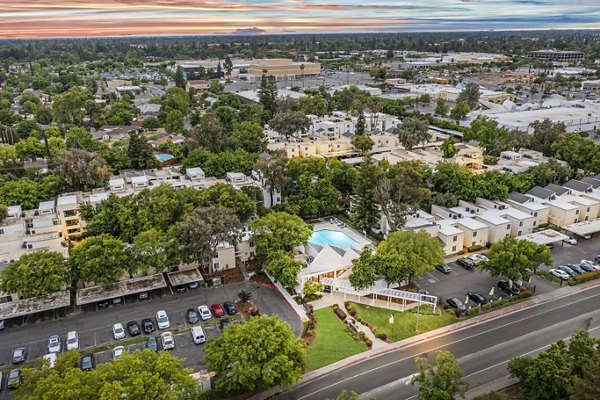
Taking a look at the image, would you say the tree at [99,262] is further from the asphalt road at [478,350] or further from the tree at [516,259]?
the tree at [516,259]

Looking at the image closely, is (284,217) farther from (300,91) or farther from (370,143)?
(300,91)

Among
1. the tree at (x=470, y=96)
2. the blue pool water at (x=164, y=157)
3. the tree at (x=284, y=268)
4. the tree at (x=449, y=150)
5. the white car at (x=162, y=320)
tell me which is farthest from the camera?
the tree at (x=470, y=96)

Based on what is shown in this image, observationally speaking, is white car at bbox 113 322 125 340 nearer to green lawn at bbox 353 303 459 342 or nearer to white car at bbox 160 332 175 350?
white car at bbox 160 332 175 350

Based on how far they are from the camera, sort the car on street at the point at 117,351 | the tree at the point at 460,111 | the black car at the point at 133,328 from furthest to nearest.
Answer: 1. the tree at the point at 460,111
2. the black car at the point at 133,328
3. the car on street at the point at 117,351

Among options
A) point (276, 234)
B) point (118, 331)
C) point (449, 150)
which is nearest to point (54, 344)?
point (118, 331)

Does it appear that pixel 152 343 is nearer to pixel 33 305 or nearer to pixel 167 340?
pixel 167 340

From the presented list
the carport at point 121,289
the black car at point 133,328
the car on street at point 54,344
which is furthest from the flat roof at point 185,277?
the car on street at point 54,344
